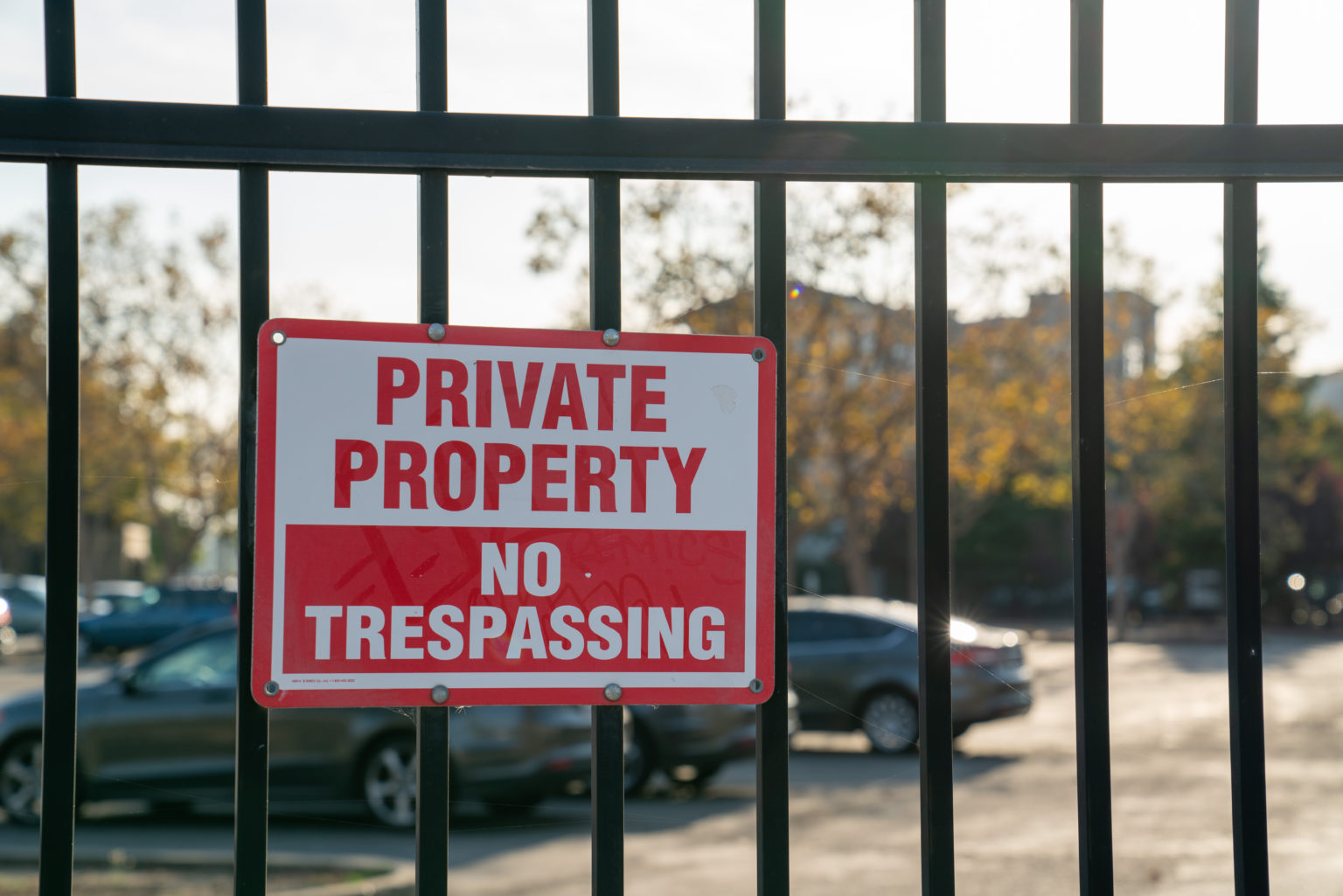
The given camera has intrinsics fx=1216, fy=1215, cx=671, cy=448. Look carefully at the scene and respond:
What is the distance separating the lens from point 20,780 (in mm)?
8484

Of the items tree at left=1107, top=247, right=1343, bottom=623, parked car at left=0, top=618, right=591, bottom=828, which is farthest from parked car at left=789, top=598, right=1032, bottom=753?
tree at left=1107, top=247, right=1343, bottom=623

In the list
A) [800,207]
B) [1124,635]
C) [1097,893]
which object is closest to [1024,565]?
[1124,635]

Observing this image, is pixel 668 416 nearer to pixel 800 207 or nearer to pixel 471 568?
pixel 471 568

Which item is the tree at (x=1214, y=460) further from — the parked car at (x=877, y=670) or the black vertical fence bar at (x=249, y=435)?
the black vertical fence bar at (x=249, y=435)

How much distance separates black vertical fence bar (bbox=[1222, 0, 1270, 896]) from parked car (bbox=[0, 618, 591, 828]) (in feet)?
19.3

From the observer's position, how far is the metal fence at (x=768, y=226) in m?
1.73

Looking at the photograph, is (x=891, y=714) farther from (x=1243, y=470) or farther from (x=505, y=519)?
(x=505, y=519)

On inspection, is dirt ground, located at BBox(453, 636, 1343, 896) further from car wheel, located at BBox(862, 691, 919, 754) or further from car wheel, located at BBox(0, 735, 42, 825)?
car wheel, located at BBox(0, 735, 42, 825)

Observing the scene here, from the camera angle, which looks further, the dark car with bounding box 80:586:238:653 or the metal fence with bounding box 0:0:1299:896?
the dark car with bounding box 80:586:238:653

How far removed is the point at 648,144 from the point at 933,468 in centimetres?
65

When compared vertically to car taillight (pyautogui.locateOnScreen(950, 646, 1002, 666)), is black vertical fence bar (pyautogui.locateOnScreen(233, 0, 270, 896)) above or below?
above

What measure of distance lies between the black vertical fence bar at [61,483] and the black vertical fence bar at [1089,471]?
1483mm

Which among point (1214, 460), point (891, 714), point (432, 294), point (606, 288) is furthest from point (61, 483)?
point (1214, 460)

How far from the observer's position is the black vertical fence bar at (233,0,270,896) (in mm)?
1732
